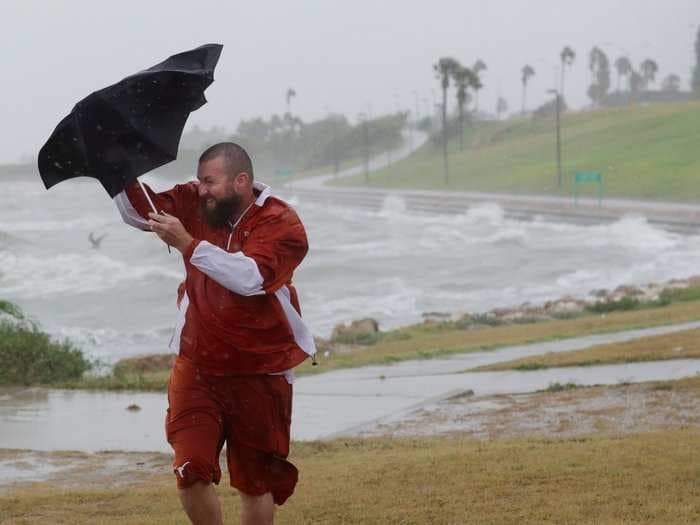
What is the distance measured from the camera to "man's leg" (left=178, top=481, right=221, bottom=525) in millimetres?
4629

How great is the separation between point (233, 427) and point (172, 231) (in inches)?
32.4

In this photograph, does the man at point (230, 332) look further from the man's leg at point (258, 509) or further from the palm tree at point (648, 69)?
the palm tree at point (648, 69)

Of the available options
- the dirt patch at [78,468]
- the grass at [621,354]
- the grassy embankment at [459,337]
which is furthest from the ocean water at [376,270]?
the dirt patch at [78,468]

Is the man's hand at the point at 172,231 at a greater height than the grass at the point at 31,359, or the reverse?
the man's hand at the point at 172,231

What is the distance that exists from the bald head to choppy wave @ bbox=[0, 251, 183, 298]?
40185mm

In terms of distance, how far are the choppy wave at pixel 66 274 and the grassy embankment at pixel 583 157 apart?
30639 millimetres

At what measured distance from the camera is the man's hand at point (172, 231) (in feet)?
14.5

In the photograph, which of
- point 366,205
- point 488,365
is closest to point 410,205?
point 366,205

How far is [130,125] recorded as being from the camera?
15.0ft

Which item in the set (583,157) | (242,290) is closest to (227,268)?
(242,290)

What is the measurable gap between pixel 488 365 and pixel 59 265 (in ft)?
148

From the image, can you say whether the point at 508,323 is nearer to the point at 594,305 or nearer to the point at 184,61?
the point at 594,305

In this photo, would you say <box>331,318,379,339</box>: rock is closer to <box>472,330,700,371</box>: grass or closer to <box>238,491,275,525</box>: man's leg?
<box>472,330,700,371</box>: grass

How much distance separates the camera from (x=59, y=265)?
56.8 m
